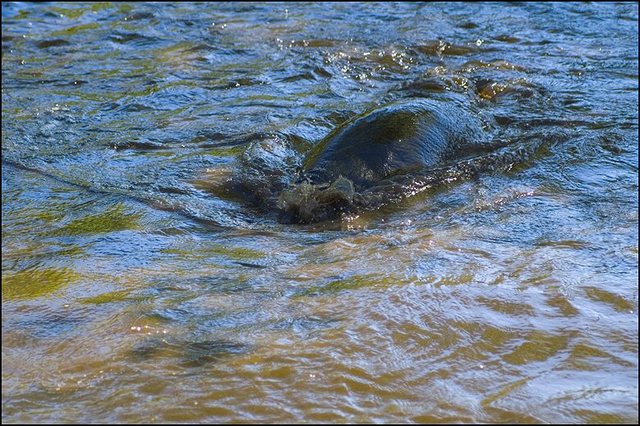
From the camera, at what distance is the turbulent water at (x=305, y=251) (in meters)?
2.83

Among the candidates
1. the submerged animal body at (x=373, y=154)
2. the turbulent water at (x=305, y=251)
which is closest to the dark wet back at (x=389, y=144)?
the submerged animal body at (x=373, y=154)

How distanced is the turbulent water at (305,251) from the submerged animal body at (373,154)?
0.61 feet

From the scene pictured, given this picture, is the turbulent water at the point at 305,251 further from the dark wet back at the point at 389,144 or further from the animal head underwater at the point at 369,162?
the dark wet back at the point at 389,144

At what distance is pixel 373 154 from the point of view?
510cm

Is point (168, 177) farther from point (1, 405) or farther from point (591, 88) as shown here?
point (591, 88)

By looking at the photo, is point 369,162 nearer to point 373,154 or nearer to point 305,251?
point 373,154

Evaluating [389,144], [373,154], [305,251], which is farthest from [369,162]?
[305,251]

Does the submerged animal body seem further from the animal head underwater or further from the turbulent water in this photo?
the turbulent water

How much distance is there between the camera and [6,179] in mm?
5133

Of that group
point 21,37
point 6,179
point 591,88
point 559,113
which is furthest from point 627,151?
point 21,37

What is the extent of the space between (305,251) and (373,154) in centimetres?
124

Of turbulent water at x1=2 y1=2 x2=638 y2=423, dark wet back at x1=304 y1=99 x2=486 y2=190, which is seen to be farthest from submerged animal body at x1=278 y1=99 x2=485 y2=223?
turbulent water at x1=2 y1=2 x2=638 y2=423

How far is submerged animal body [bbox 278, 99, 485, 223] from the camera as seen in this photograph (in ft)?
15.4

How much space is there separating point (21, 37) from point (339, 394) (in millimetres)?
7931
